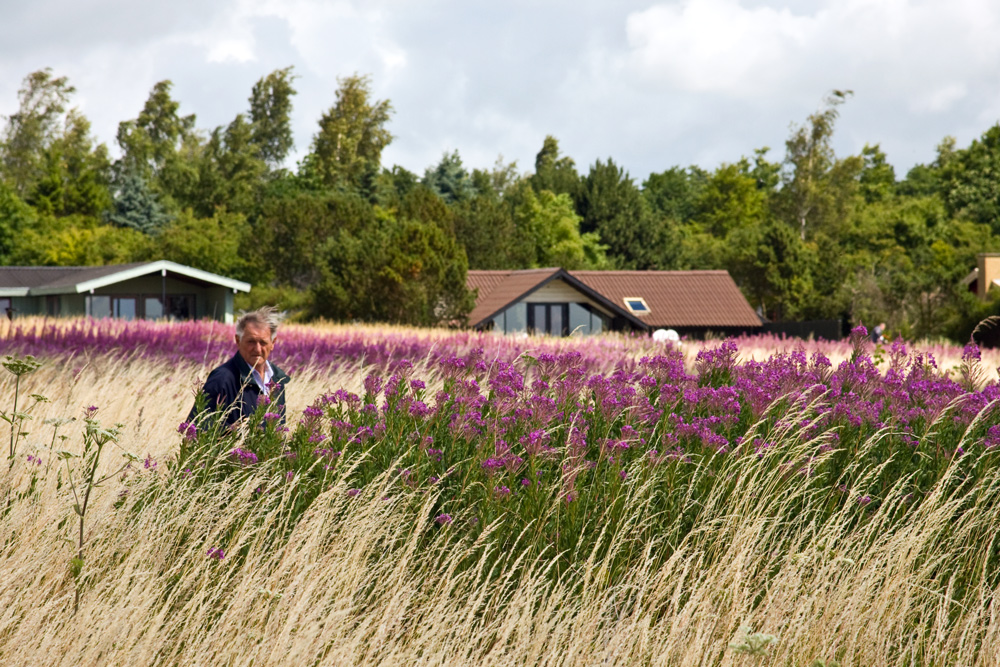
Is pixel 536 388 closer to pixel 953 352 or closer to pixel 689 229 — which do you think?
pixel 953 352

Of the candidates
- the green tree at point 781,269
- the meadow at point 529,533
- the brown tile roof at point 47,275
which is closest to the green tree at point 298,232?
the brown tile roof at point 47,275

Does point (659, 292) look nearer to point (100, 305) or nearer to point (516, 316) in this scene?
point (516, 316)

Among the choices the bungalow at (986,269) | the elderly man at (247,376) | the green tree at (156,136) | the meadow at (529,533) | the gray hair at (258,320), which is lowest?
the meadow at (529,533)

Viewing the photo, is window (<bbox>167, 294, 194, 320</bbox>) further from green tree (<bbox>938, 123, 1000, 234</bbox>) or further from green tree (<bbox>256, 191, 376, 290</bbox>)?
green tree (<bbox>938, 123, 1000, 234</bbox>)

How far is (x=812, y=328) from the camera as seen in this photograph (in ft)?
139

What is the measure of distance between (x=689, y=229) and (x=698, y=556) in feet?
227

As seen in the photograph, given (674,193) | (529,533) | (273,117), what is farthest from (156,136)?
(529,533)

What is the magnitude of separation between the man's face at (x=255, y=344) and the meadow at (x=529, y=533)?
1.47ft

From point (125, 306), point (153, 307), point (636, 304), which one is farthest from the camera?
point (636, 304)

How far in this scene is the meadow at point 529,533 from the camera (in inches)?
160

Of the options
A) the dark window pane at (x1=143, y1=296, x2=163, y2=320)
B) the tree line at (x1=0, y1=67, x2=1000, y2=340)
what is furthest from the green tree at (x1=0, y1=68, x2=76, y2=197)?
the dark window pane at (x1=143, y1=296, x2=163, y2=320)

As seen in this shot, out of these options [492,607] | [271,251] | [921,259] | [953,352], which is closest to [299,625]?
[492,607]

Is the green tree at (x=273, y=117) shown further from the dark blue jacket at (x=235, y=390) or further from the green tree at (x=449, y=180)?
the dark blue jacket at (x=235, y=390)

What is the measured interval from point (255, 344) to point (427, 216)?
142 feet
